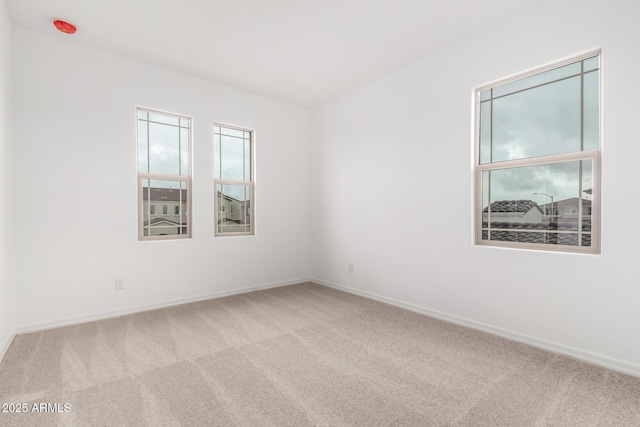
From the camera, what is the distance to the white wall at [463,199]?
2.26m

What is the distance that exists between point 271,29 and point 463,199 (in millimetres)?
2547

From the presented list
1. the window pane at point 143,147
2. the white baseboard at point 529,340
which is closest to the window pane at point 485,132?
the white baseboard at point 529,340

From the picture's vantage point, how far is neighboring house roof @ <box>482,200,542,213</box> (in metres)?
2.84

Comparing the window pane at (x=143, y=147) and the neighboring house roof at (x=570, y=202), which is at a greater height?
the window pane at (x=143, y=147)

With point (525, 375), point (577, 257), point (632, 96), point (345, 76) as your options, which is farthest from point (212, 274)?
point (632, 96)

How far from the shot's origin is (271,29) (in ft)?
9.79

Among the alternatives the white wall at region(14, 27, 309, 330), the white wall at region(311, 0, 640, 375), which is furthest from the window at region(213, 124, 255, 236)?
the white wall at region(311, 0, 640, 375)

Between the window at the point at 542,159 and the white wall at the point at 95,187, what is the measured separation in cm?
319

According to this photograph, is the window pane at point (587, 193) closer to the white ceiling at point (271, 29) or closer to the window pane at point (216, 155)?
the white ceiling at point (271, 29)

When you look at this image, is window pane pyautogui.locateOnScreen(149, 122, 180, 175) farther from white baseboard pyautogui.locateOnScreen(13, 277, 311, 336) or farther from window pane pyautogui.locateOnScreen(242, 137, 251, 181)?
white baseboard pyautogui.locateOnScreen(13, 277, 311, 336)

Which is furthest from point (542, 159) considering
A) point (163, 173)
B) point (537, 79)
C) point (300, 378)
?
point (163, 173)

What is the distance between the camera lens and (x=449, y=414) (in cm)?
177

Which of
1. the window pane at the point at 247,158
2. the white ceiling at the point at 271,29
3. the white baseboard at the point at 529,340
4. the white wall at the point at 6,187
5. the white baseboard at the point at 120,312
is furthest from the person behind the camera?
the window pane at the point at 247,158

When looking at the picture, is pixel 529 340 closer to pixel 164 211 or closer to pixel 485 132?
pixel 485 132
